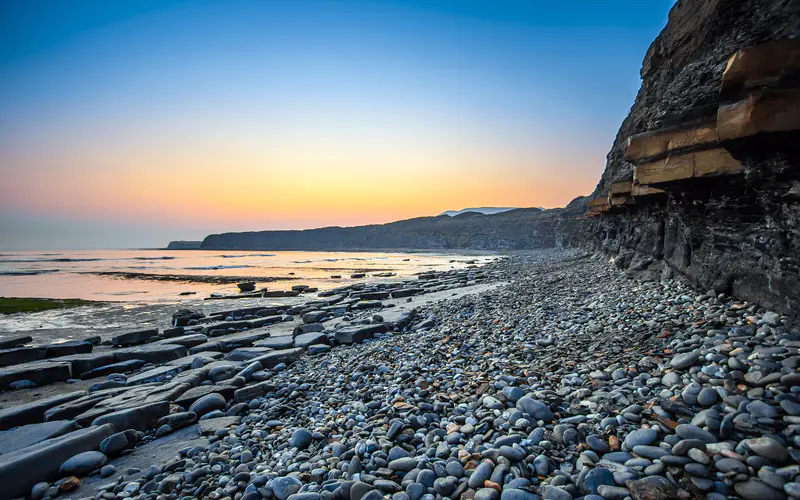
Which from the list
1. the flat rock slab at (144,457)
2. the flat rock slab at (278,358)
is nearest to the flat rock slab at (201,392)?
the flat rock slab at (144,457)

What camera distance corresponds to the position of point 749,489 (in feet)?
6.76

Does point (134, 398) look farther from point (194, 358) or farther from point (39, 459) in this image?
point (194, 358)

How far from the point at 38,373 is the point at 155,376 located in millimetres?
2317

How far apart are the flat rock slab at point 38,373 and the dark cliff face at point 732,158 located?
36.3 feet

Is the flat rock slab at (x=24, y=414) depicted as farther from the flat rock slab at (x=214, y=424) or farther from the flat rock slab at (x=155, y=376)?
the flat rock slab at (x=214, y=424)

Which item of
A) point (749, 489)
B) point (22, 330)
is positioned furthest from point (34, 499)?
point (22, 330)

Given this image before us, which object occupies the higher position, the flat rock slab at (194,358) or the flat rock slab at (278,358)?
the flat rock slab at (278,358)

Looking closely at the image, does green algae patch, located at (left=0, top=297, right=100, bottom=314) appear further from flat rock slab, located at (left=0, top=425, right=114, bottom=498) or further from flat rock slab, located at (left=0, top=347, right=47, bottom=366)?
flat rock slab, located at (left=0, top=425, right=114, bottom=498)

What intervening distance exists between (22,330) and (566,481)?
1679 centimetres

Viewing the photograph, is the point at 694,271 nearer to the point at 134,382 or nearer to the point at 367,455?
the point at 367,455

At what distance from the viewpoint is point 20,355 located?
8.25 meters

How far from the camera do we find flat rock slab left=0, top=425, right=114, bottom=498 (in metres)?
3.39

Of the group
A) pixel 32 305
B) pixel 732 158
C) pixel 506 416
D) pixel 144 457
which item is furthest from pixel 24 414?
pixel 32 305

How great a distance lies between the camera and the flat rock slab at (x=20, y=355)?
8.09 m
